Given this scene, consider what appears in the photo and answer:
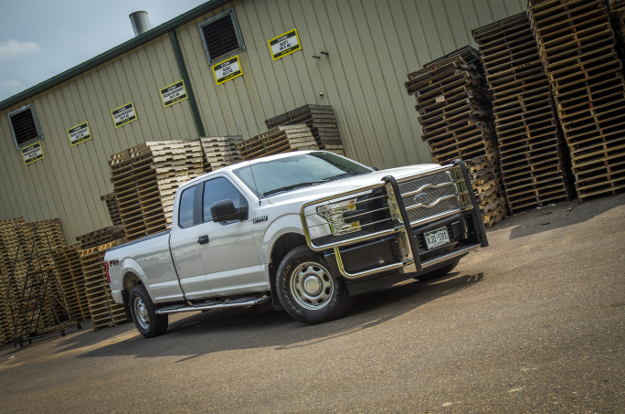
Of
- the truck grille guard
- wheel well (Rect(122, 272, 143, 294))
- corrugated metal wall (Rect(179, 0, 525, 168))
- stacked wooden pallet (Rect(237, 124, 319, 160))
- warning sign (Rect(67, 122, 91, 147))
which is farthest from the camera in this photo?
warning sign (Rect(67, 122, 91, 147))

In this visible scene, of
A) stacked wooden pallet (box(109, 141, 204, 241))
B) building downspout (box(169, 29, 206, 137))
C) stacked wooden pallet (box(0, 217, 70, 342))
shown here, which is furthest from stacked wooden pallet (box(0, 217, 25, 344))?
building downspout (box(169, 29, 206, 137))

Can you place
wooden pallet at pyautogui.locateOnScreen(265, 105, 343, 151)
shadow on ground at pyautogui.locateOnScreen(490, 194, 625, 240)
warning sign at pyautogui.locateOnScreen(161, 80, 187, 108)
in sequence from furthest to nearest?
warning sign at pyautogui.locateOnScreen(161, 80, 187, 108) < wooden pallet at pyautogui.locateOnScreen(265, 105, 343, 151) < shadow on ground at pyautogui.locateOnScreen(490, 194, 625, 240)

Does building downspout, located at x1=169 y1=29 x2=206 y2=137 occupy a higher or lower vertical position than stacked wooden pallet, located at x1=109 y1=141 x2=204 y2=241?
higher

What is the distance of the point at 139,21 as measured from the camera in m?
21.5

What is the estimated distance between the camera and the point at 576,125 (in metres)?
10.6

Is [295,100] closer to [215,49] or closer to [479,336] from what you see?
[215,49]

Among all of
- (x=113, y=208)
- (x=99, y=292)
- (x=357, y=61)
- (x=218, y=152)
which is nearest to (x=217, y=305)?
(x=99, y=292)

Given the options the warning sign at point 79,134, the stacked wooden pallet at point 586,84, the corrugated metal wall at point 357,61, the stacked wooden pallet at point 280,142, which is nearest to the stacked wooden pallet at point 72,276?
the warning sign at point 79,134

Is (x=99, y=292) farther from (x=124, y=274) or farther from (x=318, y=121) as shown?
(x=318, y=121)

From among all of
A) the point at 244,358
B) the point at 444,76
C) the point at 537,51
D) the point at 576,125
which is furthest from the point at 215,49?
the point at 244,358

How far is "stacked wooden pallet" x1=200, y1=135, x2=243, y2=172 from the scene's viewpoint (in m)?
15.0

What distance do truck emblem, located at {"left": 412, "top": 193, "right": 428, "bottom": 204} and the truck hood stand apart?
266 millimetres

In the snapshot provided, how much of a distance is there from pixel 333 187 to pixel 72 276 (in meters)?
12.6

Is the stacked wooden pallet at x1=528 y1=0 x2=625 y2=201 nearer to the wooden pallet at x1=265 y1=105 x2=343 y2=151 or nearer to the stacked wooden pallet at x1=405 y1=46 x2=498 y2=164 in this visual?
the stacked wooden pallet at x1=405 y1=46 x2=498 y2=164
